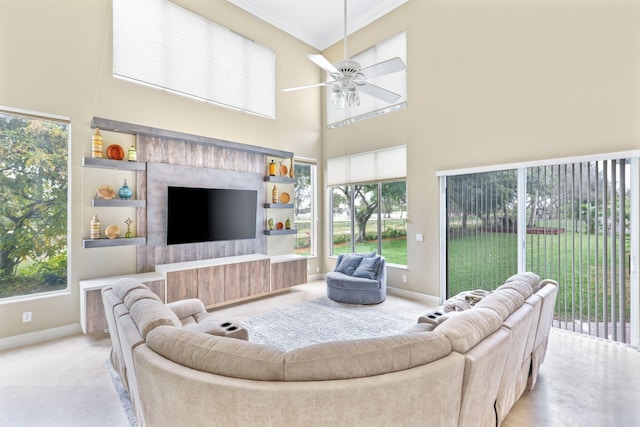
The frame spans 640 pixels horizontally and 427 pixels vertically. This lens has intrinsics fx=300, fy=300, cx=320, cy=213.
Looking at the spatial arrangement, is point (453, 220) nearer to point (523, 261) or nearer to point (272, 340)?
point (523, 261)

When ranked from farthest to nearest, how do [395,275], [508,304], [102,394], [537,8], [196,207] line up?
[395,275] → [196,207] → [537,8] → [102,394] → [508,304]

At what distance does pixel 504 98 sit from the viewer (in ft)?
13.7

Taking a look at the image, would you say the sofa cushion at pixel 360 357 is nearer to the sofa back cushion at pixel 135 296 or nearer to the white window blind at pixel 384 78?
the sofa back cushion at pixel 135 296

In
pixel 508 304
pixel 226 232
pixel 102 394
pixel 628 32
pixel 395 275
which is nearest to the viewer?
pixel 508 304

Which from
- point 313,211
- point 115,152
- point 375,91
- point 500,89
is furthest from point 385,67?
point 313,211

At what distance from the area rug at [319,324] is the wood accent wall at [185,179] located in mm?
1477

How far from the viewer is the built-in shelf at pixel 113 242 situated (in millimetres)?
3748

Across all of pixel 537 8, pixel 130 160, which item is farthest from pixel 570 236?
pixel 130 160

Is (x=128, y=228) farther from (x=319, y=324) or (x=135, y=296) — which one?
(x=319, y=324)

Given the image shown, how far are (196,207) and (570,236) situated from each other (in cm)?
514

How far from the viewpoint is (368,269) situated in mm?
4957

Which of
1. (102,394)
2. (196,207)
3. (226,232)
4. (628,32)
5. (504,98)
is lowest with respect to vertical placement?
(102,394)

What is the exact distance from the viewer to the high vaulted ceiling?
5.40 metres

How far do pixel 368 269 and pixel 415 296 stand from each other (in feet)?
3.28
